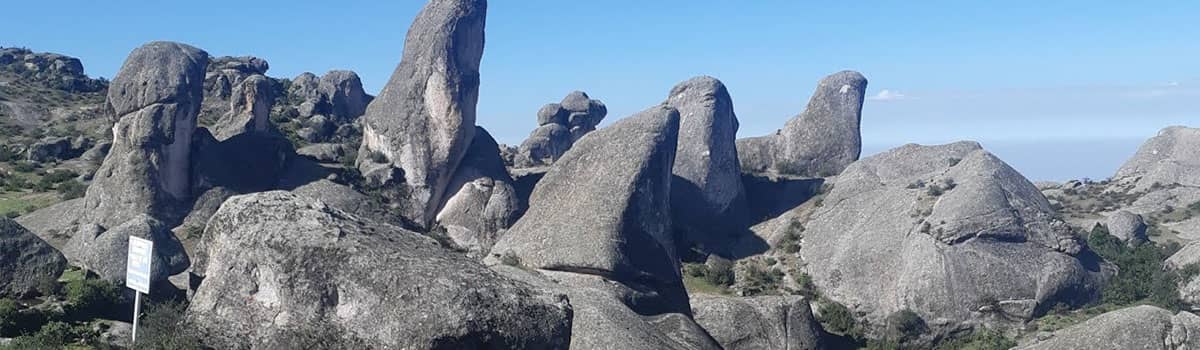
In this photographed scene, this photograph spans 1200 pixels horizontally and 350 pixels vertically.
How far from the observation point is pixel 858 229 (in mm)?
44875

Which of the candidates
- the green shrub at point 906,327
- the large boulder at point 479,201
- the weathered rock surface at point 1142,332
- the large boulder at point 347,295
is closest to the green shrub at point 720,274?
the green shrub at point 906,327

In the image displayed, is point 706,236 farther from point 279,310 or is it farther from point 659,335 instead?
point 279,310

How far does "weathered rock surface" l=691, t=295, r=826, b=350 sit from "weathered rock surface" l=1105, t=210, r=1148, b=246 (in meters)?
20.2

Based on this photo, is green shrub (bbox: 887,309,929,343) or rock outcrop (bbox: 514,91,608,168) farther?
rock outcrop (bbox: 514,91,608,168)

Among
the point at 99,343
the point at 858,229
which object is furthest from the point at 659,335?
the point at 858,229

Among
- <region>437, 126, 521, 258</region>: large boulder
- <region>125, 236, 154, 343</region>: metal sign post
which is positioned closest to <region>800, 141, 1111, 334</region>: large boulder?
<region>437, 126, 521, 258</region>: large boulder

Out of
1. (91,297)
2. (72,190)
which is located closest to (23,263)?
(91,297)

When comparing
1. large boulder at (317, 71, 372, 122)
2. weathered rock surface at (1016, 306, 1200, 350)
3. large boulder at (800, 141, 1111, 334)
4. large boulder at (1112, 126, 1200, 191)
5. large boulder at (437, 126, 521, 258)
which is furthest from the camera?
large boulder at (317, 71, 372, 122)

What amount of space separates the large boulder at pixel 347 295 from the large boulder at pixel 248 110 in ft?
127

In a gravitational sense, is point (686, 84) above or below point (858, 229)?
above

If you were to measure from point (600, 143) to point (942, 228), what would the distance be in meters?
13.5

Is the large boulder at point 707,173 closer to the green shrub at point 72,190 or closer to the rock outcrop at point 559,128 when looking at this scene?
the rock outcrop at point 559,128

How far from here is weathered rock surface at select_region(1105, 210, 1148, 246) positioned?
47.0 m

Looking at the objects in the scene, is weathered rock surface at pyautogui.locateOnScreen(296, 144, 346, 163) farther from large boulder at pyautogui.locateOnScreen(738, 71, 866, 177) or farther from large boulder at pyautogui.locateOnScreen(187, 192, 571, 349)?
large boulder at pyautogui.locateOnScreen(187, 192, 571, 349)
